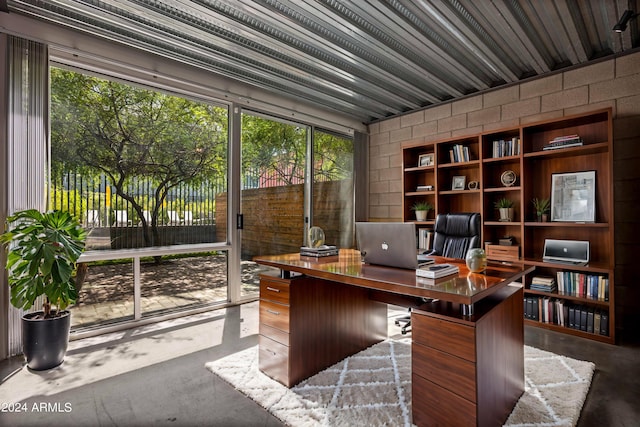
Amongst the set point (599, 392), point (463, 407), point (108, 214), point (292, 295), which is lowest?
point (599, 392)

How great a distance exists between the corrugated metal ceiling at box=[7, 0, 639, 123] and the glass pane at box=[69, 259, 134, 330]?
2088mm

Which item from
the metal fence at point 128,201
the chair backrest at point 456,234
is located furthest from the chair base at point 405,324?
the metal fence at point 128,201

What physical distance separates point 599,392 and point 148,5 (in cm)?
403

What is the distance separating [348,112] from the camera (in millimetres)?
4941

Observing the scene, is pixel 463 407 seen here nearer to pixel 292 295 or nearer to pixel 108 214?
pixel 292 295

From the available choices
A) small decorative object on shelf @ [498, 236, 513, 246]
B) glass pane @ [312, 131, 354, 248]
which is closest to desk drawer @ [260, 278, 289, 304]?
glass pane @ [312, 131, 354, 248]

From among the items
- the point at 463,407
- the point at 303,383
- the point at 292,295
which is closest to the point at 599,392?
the point at 463,407

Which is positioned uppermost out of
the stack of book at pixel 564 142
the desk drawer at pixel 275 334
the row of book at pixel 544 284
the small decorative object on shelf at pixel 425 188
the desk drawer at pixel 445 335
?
the stack of book at pixel 564 142

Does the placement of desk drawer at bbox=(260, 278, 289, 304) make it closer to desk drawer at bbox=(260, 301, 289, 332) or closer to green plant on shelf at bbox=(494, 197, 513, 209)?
desk drawer at bbox=(260, 301, 289, 332)

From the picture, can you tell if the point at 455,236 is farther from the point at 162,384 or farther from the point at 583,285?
the point at 162,384

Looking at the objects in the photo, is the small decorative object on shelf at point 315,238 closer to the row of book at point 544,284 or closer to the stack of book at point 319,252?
the stack of book at point 319,252

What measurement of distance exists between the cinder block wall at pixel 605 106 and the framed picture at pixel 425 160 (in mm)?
298

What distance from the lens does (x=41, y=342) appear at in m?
2.29

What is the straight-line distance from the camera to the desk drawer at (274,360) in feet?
6.73
